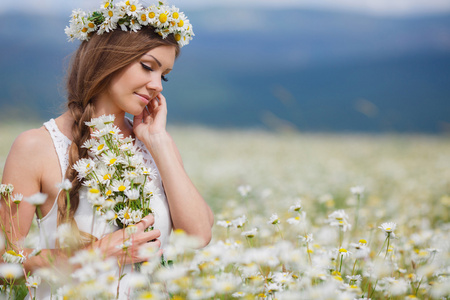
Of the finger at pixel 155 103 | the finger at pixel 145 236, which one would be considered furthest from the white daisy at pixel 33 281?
the finger at pixel 155 103

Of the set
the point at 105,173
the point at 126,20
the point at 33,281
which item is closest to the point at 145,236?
the point at 105,173

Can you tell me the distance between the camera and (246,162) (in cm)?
912

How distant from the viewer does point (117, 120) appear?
2.66 metres

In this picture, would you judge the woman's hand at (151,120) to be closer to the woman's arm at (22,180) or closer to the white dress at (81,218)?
the white dress at (81,218)

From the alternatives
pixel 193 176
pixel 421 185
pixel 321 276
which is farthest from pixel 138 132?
pixel 421 185

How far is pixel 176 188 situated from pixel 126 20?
1042mm

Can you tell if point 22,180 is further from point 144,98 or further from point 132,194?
point 144,98

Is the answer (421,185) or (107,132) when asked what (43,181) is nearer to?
(107,132)

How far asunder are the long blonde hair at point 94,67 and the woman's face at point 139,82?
4 centimetres

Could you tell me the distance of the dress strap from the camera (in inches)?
92.7

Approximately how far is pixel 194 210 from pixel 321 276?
90 centimetres

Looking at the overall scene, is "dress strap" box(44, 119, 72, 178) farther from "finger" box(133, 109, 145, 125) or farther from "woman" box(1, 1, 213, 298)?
"finger" box(133, 109, 145, 125)

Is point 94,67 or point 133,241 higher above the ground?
point 94,67

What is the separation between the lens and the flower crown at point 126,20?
8.08 ft
